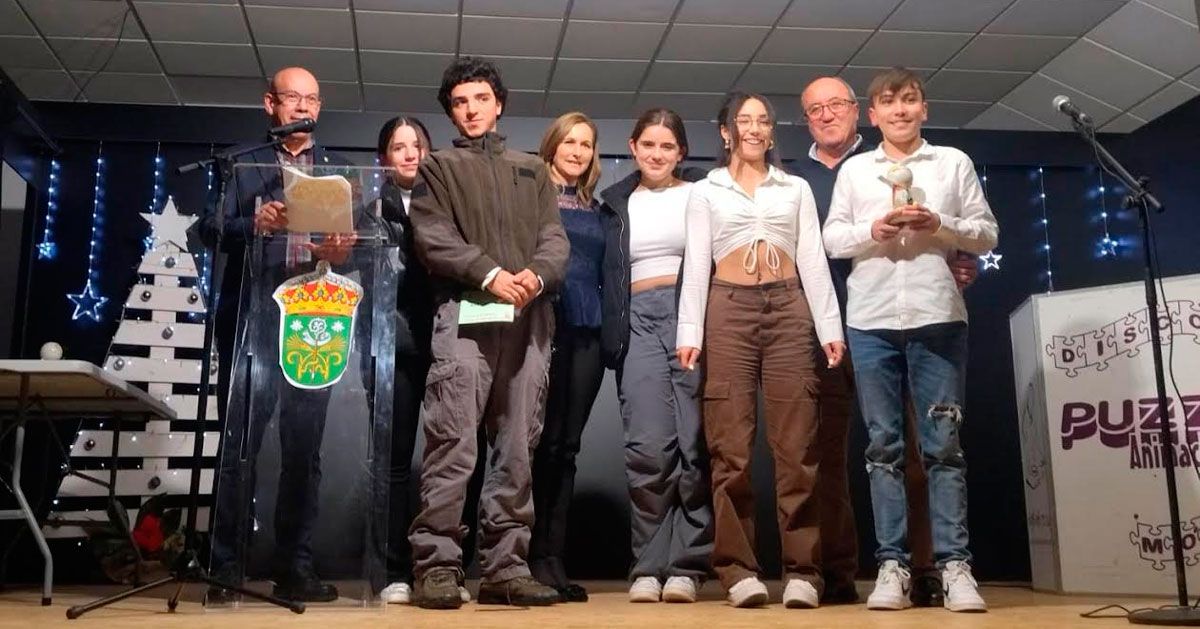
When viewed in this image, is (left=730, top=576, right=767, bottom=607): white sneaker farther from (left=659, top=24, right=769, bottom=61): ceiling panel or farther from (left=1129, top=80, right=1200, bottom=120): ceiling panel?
(left=1129, top=80, right=1200, bottom=120): ceiling panel

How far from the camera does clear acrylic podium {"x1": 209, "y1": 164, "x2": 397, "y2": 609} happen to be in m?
2.48

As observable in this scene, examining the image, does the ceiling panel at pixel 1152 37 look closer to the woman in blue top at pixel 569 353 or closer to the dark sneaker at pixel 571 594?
the woman in blue top at pixel 569 353

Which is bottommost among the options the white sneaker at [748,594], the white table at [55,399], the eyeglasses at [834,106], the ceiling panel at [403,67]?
the white sneaker at [748,594]

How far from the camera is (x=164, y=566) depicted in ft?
13.6

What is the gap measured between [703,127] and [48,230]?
2963 mm

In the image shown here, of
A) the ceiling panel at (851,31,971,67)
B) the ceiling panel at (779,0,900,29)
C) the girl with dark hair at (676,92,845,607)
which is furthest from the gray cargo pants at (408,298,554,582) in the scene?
the ceiling panel at (851,31,971,67)

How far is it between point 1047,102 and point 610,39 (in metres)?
2.67

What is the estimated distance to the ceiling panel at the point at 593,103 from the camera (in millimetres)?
6211

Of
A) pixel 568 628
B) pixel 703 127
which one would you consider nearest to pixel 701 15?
pixel 703 127

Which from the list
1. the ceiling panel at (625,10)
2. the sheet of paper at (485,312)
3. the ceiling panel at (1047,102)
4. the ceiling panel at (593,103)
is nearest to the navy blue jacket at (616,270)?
the sheet of paper at (485,312)

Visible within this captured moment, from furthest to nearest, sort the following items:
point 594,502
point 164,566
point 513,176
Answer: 1. point 594,502
2. point 164,566
3. point 513,176

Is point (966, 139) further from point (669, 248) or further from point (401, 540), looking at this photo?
point (401, 540)

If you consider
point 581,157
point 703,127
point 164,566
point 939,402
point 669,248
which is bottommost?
point 164,566

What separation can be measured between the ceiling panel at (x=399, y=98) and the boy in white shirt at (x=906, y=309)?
12.4 ft
